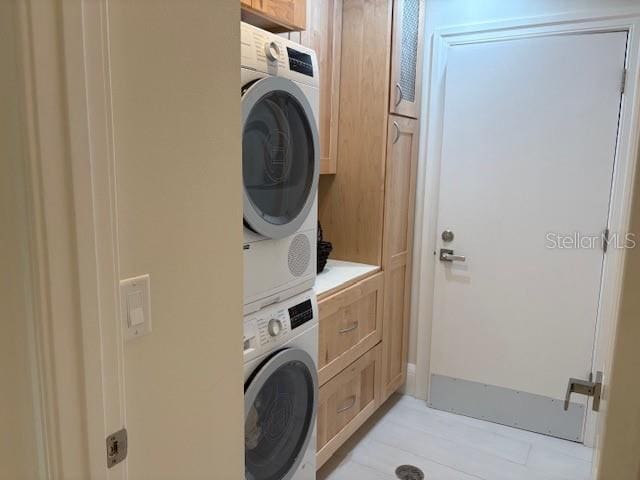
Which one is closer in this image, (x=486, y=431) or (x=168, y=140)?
(x=168, y=140)

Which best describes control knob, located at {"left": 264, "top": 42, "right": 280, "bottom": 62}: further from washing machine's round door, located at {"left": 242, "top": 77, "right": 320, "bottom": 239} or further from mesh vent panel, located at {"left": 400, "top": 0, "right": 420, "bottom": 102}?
mesh vent panel, located at {"left": 400, "top": 0, "right": 420, "bottom": 102}

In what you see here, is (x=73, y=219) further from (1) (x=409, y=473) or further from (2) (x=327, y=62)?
(1) (x=409, y=473)

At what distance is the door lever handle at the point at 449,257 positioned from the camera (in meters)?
2.78

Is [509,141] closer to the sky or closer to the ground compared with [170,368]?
closer to the sky

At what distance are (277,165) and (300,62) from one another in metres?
0.35

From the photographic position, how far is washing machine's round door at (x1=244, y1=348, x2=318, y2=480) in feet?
5.14

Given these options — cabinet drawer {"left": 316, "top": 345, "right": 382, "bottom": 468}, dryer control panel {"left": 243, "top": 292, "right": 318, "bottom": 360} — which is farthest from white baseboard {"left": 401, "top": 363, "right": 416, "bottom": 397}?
dryer control panel {"left": 243, "top": 292, "right": 318, "bottom": 360}

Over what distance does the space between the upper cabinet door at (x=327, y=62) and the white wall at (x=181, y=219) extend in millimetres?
1402

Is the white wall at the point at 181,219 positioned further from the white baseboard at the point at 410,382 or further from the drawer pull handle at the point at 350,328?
the white baseboard at the point at 410,382

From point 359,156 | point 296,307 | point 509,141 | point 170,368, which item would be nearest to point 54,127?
point 170,368

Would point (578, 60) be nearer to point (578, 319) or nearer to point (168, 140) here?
point (578, 319)

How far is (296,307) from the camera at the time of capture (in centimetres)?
176

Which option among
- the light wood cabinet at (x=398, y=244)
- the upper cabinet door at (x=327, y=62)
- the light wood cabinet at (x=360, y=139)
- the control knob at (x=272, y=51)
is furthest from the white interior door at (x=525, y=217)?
the control knob at (x=272, y=51)

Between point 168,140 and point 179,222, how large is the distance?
140mm
